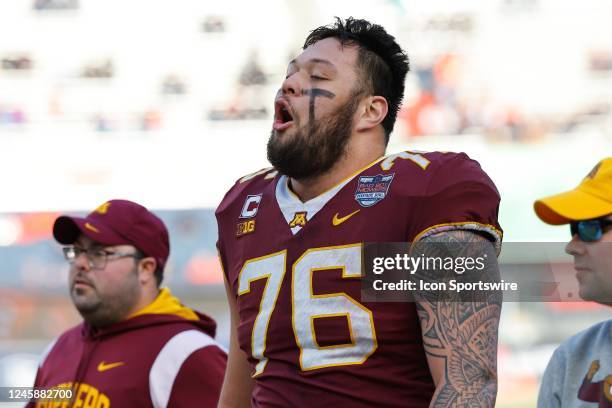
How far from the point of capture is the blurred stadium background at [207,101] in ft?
27.4

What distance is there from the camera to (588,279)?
2.51 meters

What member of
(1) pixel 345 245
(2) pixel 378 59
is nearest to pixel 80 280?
(2) pixel 378 59

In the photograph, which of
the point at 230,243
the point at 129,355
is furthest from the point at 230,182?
the point at 230,243

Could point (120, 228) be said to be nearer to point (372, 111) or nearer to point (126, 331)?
point (126, 331)

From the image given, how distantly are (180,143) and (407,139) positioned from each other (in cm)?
178

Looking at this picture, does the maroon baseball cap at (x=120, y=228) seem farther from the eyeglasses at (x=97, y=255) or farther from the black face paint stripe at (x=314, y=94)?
the black face paint stripe at (x=314, y=94)

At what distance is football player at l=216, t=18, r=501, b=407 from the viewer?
232 centimetres

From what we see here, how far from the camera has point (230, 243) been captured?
8.98 ft

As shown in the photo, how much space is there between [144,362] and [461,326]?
1638mm

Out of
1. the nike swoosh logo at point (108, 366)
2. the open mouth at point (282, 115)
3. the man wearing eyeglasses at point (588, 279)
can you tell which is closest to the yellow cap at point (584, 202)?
the man wearing eyeglasses at point (588, 279)

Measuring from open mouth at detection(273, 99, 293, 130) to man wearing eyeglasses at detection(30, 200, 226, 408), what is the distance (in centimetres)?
125

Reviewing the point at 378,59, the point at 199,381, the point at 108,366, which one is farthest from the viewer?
the point at 108,366

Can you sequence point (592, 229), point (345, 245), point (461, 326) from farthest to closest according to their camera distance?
point (592, 229) → point (345, 245) → point (461, 326)

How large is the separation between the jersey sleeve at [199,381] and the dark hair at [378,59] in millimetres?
1241
